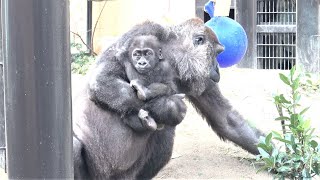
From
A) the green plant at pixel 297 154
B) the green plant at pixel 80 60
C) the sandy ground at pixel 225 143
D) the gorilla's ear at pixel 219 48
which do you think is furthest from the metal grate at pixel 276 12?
the green plant at pixel 297 154

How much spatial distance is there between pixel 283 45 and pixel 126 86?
16.7 ft

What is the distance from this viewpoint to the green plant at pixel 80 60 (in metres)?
6.84

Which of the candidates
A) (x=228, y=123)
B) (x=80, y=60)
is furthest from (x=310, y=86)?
(x=80, y=60)

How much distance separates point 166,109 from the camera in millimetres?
3119

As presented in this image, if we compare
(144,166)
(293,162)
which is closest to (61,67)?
(293,162)

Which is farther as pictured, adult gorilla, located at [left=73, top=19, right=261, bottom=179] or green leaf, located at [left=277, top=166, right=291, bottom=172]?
adult gorilla, located at [left=73, top=19, right=261, bottom=179]

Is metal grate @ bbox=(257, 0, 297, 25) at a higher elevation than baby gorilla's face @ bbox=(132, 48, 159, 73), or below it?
higher

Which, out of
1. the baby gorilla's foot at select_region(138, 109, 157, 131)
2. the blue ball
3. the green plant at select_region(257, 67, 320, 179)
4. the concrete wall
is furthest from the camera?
the concrete wall

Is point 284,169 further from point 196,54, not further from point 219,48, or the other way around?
point 219,48

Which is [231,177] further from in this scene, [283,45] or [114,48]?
[283,45]

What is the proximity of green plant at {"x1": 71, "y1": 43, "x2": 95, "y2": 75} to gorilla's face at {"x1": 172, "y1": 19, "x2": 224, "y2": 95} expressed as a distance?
10.7 feet

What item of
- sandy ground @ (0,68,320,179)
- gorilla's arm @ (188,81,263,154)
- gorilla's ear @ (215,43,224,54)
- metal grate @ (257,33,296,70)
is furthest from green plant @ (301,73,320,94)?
metal grate @ (257,33,296,70)

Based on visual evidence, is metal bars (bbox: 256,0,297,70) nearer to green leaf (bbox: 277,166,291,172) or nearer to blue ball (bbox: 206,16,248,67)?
blue ball (bbox: 206,16,248,67)

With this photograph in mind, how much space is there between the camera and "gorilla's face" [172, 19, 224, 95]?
10.8ft
